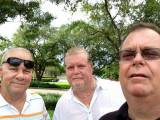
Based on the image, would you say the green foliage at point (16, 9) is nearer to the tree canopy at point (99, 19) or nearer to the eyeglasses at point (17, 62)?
the tree canopy at point (99, 19)

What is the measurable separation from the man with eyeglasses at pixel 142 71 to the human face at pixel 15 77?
182cm

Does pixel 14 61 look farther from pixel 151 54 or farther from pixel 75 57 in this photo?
pixel 151 54

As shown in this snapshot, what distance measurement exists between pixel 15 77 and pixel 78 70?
0.96 meters

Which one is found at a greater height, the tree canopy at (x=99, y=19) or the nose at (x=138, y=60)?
the tree canopy at (x=99, y=19)

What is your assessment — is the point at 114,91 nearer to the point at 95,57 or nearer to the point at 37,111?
the point at 37,111

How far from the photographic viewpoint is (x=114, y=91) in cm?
312

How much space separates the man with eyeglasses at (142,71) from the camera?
1192mm

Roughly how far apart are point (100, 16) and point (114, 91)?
12672 millimetres

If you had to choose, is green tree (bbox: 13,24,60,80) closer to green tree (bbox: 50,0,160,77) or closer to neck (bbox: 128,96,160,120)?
green tree (bbox: 50,0,160,77)

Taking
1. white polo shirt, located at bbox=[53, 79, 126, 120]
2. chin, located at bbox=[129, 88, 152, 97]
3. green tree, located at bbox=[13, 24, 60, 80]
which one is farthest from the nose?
green tree, located at bbox=[13, 24, 60, 80]

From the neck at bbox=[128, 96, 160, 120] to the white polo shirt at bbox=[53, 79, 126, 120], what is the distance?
5.07 ft

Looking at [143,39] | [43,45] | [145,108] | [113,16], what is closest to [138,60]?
[143,39]

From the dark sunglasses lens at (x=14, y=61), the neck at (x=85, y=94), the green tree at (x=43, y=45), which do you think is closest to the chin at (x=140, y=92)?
the neck at (x=85, y=94)

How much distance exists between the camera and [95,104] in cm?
294
